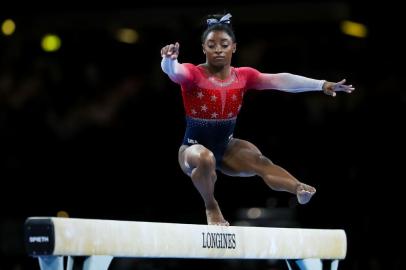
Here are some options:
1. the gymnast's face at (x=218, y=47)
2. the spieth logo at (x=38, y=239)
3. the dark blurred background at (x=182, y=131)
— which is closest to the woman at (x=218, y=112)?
the gymnast's face at (x=218, y=47)

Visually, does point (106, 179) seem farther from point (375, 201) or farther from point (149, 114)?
point (375, 201)

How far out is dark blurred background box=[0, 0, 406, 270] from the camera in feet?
30.5

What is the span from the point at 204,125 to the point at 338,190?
399 cm

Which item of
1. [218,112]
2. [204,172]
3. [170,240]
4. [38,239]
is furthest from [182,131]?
[38,239]

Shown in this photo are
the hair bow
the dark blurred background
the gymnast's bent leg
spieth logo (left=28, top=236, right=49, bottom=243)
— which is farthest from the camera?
the dark blurred background

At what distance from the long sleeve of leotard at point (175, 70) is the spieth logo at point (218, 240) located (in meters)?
1.11

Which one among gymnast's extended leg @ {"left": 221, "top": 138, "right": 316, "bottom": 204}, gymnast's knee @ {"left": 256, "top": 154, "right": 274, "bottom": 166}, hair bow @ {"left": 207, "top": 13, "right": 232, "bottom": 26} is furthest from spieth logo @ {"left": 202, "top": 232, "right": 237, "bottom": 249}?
hair bow @ {"left": 207, "top": 13, "right": 232, "bottom": 26}

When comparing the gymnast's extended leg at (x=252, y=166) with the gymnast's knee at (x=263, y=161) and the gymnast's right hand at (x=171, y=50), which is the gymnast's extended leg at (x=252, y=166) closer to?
the gymnast's knee at (x=263, y=161)

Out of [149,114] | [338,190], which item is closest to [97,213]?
[149,114]

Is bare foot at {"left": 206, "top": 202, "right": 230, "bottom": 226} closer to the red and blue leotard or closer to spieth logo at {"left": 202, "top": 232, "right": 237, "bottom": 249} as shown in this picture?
spieth logo at {"left": 202, "top": 232, "right": 237, "bottom": 249}

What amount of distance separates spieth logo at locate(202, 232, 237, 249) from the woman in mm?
245

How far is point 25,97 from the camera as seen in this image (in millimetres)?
10477

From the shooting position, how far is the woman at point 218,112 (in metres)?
5.59

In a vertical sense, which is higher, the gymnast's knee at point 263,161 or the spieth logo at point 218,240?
the gymnast's knee at point 263,161
